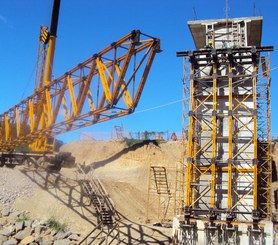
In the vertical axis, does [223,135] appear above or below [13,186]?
above

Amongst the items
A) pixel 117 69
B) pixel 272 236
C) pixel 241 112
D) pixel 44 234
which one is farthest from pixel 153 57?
pixel 44 234

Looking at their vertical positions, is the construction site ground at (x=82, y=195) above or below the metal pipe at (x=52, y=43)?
below

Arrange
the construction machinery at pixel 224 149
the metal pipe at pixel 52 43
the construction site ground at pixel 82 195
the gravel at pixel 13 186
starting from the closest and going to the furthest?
the construction machinery at pixel 224 149, the construction site ground at pixel 82 195, the gravel at pixel 13 186, the metal pipe at pixel 52 43

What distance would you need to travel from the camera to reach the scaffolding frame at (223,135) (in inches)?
730

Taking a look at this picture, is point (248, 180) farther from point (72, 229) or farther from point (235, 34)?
point (72, 229)

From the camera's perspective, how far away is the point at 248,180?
18297mm

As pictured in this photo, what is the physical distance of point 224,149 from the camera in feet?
65.1

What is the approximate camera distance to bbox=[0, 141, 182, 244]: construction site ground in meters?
23.6

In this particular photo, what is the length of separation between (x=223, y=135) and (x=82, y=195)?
470 inches

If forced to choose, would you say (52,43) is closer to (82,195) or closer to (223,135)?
(82,195)

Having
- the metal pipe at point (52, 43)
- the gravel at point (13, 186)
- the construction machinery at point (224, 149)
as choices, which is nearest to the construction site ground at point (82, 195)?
the gravel at point (13, 186)

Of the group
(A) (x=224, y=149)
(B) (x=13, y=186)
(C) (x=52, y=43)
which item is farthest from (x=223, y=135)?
(C) (x=52, y=43)

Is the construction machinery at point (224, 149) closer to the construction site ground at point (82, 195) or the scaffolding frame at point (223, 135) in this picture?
the scaffolding frame at point (223, 135)

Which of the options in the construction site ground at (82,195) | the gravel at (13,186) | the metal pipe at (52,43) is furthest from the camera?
the metal pipe at (52,43)
